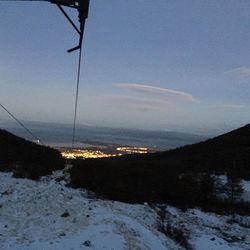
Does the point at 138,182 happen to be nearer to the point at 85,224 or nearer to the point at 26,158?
the point at 85,224

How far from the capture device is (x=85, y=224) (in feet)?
52.0

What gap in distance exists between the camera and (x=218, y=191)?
31484 mm

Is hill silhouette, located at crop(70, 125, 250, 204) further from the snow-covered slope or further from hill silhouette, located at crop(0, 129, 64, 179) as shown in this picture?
hill silhouette, located at crop(0, 129, 64, 179)

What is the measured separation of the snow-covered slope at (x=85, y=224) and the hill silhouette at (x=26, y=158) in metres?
4.43

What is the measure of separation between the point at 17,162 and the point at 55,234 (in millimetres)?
18134

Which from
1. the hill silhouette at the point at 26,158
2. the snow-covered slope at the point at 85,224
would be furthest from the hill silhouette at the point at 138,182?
the hill silhouette at the point at 26,158

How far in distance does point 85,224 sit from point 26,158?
19.6 m

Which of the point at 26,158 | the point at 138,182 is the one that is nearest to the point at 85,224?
the point at 138,182

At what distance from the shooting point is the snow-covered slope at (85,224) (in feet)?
46.4

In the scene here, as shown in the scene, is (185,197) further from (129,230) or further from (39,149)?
(39,149)

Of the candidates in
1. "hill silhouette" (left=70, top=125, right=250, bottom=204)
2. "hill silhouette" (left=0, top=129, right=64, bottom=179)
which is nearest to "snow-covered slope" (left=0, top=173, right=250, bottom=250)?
"hill silhouette" (left=70, top=125, right=250, bottom=204)

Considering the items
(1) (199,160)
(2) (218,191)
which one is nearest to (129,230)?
(2) (218,191)

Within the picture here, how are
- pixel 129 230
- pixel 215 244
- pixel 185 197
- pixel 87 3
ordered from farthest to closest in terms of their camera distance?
pixel 185 197
pixel 215 244
pixel 129 230
pixel 87 3

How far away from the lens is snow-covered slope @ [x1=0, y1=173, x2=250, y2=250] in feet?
46.4
